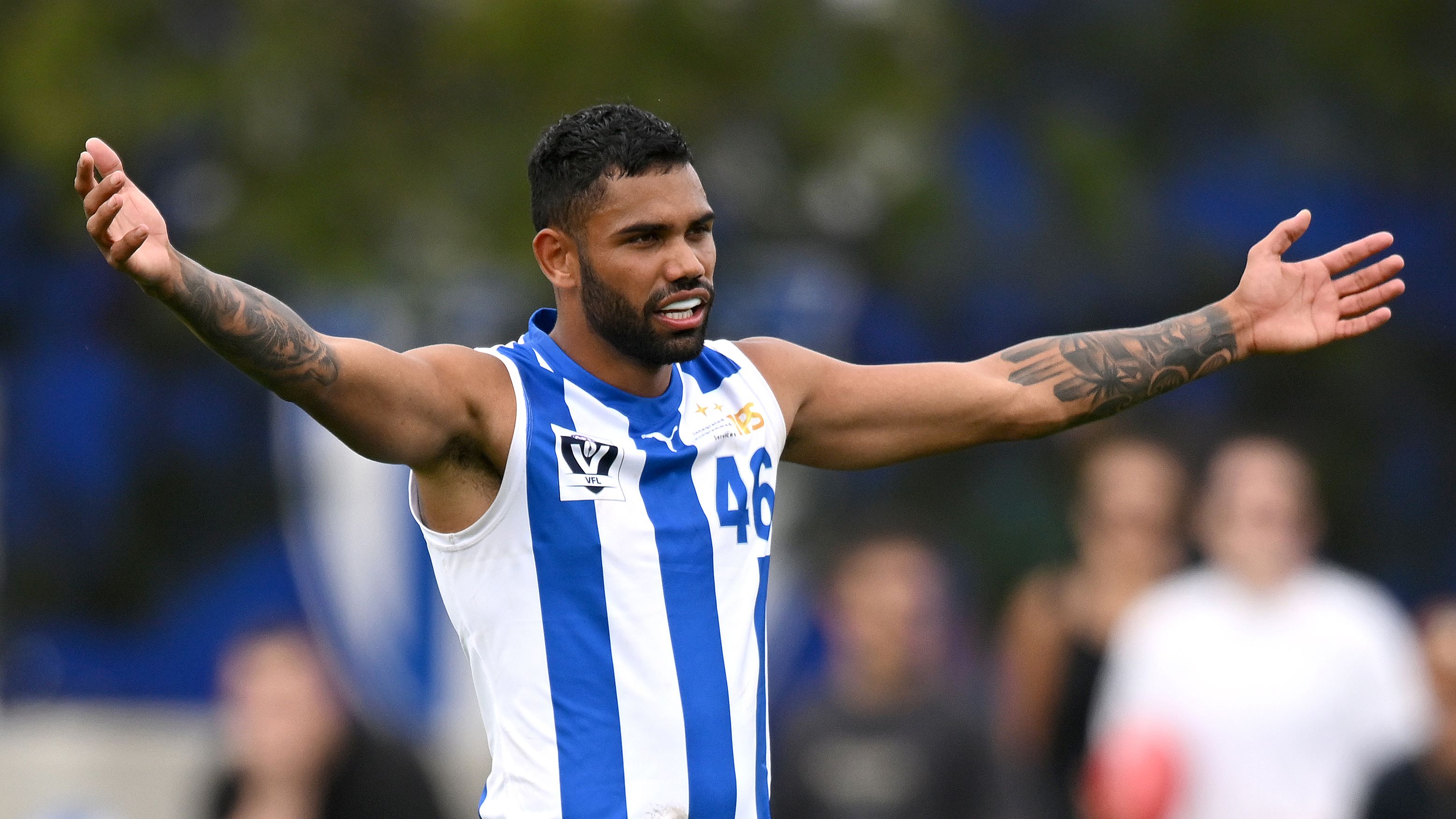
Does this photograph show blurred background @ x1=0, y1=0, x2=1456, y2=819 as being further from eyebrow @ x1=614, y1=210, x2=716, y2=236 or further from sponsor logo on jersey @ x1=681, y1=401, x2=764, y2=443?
eyebrow @ x1=614, y1=210, x2=716, y2=236

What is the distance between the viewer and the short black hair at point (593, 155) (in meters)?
4.62

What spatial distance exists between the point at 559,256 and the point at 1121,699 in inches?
157

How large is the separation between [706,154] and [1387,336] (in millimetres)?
3922

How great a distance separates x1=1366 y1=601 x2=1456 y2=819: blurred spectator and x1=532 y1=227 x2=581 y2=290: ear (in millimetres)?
4289

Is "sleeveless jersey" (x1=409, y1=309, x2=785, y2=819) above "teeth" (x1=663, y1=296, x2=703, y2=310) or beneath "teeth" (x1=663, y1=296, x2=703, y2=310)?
beneath

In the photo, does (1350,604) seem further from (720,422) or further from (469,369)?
(469,369)

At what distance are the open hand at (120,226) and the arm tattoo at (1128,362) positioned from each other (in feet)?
7.80

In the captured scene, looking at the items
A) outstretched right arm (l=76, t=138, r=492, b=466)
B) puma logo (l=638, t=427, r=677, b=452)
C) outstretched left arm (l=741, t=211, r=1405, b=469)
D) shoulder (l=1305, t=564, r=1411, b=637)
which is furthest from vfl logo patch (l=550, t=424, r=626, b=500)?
shoulder (l=1305, t=564, r=1411, b=637)

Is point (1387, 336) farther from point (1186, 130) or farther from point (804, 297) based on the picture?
point (804, 297)

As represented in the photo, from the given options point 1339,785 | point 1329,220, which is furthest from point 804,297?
point 1339,785

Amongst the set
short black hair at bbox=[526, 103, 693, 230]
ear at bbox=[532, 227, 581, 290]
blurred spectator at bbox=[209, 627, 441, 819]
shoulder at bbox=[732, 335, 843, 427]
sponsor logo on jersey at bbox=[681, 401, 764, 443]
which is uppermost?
short black hair at bbox=[526, 103, 693, 230]

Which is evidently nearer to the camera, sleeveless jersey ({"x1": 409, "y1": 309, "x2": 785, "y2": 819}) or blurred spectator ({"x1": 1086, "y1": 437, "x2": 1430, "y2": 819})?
sleeveless jersey ({"x1": 409, "y1": 309, "x2": 785, "y2": 819})

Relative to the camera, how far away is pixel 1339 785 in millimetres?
7551

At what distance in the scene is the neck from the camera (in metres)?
4.70
